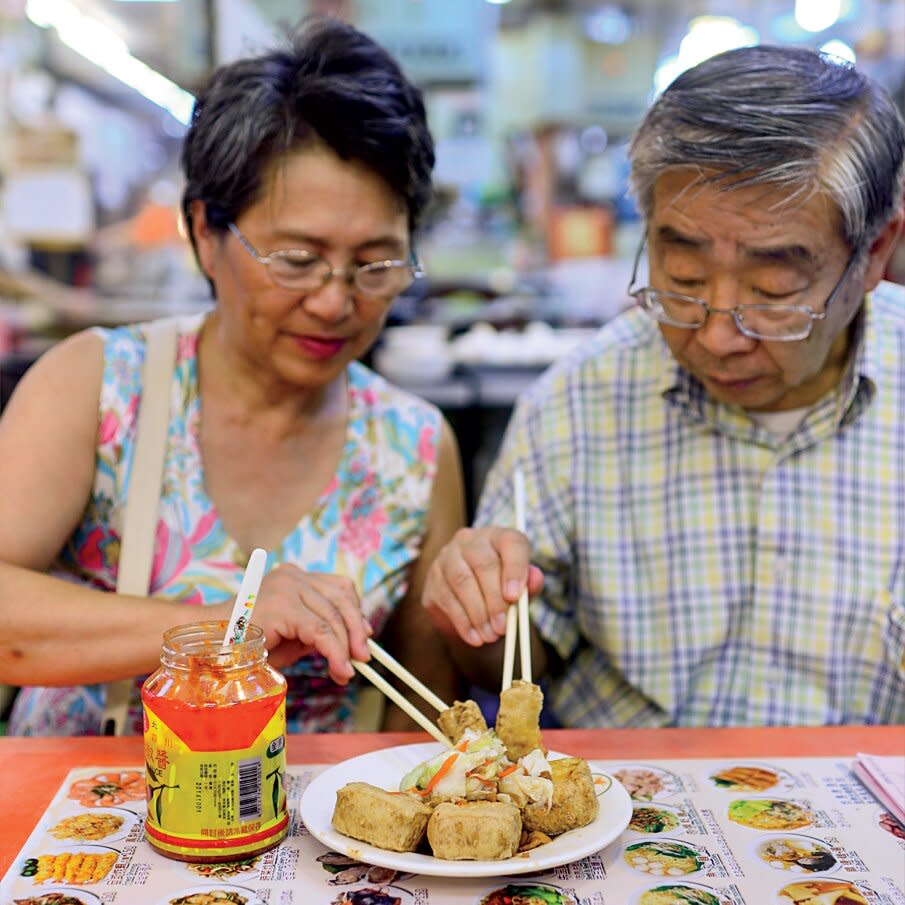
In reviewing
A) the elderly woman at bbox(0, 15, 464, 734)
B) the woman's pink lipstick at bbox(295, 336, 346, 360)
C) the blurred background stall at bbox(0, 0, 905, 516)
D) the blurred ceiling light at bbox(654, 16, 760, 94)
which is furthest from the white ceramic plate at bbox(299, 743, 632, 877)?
the blurred ceiling light at bbox(654, 16, 760, 94)

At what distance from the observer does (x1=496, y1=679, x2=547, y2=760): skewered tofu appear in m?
1.25

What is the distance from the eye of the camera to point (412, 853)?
1.09m

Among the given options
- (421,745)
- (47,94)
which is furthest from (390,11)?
(421,745)

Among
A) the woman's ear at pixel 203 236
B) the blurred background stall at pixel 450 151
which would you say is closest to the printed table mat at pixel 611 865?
the woman's ear at pixel 203 236

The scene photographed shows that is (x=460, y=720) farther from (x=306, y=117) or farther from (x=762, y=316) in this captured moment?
(x=306, y=117)

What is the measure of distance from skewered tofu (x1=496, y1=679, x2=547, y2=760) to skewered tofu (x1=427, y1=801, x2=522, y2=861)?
16cm

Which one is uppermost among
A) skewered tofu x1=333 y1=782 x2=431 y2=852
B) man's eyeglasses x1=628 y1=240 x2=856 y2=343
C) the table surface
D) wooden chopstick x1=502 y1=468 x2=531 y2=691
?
man's eyeglasses x1=628 y1=240 x2=856 y2=343

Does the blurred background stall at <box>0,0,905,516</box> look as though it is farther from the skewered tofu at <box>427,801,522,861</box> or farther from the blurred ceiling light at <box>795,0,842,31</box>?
the skewered tofu at <box>427,801,522,861</box>

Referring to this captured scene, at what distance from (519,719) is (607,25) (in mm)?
9485

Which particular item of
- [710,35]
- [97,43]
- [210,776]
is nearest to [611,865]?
[210,776]

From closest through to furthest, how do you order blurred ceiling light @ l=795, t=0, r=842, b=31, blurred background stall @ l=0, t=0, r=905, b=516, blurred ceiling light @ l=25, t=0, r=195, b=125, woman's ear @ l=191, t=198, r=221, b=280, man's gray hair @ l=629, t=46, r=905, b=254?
man's gray hair @ l=629, t=46, r=905, b=254 → woman's ear @ l=191, t=198, r=221, b=280 → blurred background stall @ l=0, t=0, r=905, b=516 → blurred ceiling light @ l=25, t=0, r=195, b=125 → blurred ceiling light @ l=795, t=0, r=842, b=31

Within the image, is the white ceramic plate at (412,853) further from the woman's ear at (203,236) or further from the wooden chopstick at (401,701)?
the woman's ear at (203,236)

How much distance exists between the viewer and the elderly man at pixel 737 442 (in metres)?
1.71

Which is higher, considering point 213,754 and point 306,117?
point 306,117
